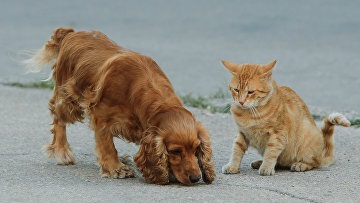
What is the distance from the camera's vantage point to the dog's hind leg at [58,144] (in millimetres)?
7672

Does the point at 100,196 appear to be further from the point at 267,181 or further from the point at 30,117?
the point at 30,117

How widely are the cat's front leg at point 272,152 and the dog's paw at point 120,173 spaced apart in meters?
1.16

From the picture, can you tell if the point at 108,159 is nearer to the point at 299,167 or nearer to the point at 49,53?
the point at 49,53

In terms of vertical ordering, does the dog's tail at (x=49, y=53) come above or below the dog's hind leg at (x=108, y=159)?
above

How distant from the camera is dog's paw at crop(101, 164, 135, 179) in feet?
23.1

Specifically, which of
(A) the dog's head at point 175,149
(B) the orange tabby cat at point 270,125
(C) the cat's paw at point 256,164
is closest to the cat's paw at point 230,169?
(B) the orange tabby cat at point 270,125

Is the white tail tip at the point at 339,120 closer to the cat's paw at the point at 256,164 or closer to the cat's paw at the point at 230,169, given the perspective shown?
the cat's paw at the point at 256,164

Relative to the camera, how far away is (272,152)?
7.23 meters

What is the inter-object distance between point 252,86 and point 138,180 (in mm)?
1317

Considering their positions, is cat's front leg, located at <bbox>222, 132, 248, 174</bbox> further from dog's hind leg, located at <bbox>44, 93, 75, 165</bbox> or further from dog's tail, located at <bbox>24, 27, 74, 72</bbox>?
dog's tail, located at <bbox>24, 27, 74, 72</bbox>

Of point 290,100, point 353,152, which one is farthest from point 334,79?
point 290,100

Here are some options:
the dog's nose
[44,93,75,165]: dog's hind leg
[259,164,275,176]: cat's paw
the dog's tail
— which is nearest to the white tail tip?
[259,164,275,176]: cat's paw

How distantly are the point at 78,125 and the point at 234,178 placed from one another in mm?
3050

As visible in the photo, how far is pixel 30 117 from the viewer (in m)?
10.0
